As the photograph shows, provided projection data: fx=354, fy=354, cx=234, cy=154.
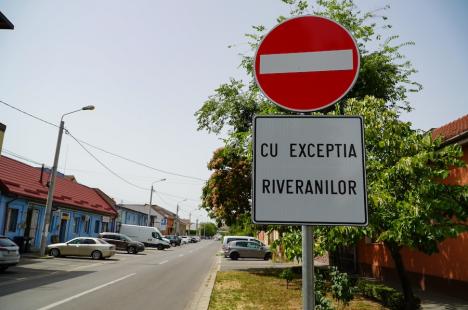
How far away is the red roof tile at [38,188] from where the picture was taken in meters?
25.9

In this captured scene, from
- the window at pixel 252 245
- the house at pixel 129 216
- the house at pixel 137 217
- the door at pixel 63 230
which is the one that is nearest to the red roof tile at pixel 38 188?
the door at pixel 63 230

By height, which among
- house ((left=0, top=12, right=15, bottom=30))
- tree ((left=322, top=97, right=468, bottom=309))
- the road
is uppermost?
house ((left=0, top=12, right=15, bottom=30))

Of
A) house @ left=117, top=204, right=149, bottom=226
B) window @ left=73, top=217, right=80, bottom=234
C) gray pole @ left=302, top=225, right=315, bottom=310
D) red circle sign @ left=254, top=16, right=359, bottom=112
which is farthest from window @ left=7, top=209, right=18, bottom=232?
house @ left=117, top=204, right=149, bottom=226

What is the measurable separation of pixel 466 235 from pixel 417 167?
5.63 metres

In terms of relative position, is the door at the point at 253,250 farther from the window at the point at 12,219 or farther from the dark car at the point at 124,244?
the window at the point at 12,219

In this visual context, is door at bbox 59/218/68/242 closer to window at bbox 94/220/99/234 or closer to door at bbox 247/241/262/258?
window at bbox 94/220/99/234

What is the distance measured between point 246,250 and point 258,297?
20793 mm

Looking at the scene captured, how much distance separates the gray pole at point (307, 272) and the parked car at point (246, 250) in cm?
3007

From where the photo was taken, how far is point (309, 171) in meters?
2.01

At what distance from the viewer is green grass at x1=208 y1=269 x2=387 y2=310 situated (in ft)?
31.9

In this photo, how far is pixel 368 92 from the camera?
15.9 m

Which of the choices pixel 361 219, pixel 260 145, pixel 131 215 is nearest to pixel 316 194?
pixel 361 219

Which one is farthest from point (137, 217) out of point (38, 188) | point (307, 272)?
point (307, 272)

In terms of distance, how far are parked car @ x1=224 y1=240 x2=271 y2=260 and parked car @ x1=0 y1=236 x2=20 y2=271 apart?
1860cm
